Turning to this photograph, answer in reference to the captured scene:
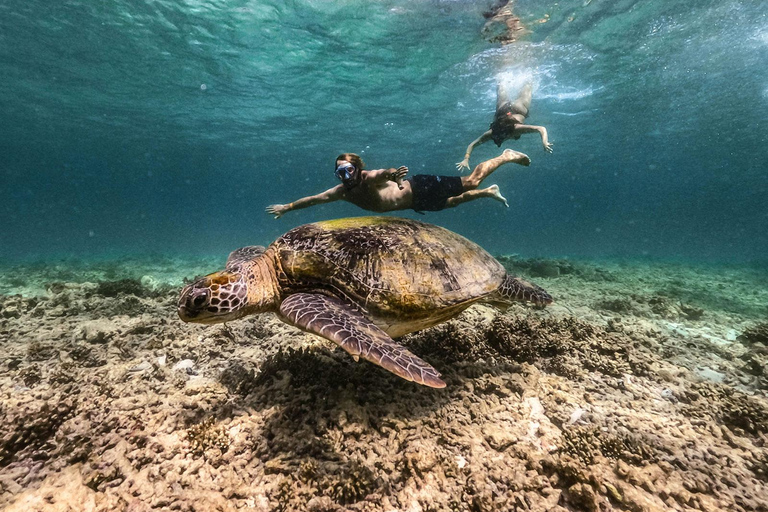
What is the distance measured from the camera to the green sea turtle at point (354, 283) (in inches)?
126

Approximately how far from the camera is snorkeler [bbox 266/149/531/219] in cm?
599

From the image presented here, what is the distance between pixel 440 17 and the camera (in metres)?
13.4

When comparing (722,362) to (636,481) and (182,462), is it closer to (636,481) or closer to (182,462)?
(636,481)

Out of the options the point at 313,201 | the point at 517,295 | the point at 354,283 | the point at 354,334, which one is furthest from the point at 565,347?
the point at 313,201

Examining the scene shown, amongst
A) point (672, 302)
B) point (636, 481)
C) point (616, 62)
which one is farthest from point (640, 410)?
point (616, 62)

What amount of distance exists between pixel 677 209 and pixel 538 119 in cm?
11289

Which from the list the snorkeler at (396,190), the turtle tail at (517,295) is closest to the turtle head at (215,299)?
the snorkeler at (396,190)

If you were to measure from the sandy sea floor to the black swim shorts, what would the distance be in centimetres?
320

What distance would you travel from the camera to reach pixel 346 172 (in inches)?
225

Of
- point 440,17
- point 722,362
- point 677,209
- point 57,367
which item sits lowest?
point 57,367

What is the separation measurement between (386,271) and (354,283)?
1.28 ft

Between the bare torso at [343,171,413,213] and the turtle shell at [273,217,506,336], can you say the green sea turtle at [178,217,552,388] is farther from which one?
the bare torso at [343,171,413,213]

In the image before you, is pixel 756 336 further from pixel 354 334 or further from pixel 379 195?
pixel 354 334

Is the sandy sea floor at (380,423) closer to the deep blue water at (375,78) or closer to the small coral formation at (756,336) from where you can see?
the small coral formation at (756,336)
